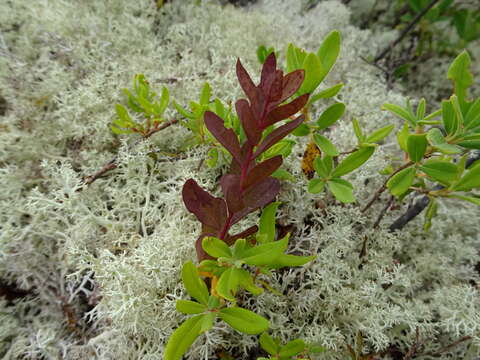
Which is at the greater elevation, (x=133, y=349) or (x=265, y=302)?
(x=133, y=349)

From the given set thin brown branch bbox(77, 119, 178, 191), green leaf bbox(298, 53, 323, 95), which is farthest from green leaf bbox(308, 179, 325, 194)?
thin brown branch bbox(77, 119, 178, 191)

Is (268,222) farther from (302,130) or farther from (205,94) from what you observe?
(205,94)

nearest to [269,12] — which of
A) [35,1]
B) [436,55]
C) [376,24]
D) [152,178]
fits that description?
[376,24]

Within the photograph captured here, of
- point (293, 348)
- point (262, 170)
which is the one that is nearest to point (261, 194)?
point (262, 170)

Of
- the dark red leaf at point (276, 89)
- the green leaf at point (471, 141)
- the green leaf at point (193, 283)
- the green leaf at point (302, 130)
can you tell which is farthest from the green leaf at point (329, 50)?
the green leaf at point (193, 283)

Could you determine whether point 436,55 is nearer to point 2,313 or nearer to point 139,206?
point 139,206

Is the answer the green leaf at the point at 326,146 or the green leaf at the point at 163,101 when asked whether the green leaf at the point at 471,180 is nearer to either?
the green leaf at the point at 326,146
